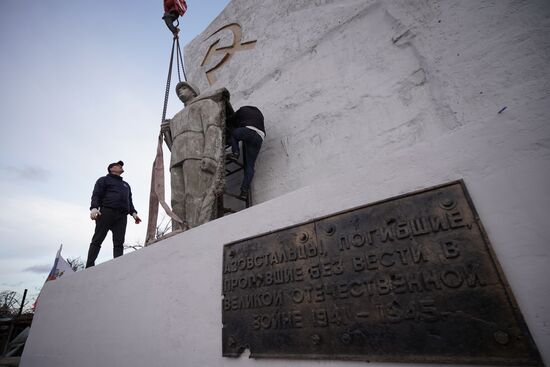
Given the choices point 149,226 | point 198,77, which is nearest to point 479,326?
point 149,226

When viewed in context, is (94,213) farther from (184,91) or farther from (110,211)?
(184,91)

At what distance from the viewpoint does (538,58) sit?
2.22m

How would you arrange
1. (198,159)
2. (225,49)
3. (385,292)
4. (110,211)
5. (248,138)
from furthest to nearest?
(225,49) < (110,211) < (248,138) < (198,159) < (385,292)

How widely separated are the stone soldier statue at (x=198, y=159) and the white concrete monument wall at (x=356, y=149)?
0.67 meters

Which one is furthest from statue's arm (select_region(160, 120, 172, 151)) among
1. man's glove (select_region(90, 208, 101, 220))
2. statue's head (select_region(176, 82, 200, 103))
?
man's glove (select_region(90, 208, 101, 220))

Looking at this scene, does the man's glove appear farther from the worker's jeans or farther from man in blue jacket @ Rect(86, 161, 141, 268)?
the worker's jeans

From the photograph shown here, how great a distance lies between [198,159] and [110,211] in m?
2.03

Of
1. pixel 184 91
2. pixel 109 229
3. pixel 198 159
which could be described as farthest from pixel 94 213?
pixel 184 91

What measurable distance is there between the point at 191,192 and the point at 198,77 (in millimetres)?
3583

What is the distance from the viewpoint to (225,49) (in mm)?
5293

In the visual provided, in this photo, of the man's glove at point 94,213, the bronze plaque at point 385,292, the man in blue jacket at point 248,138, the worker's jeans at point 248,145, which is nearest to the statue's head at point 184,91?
the man in blue jacket at point 248,138

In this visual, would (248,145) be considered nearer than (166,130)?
Yes

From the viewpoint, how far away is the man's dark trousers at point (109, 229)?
3891 mm

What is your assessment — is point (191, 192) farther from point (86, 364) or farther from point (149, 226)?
point (86, 364)
